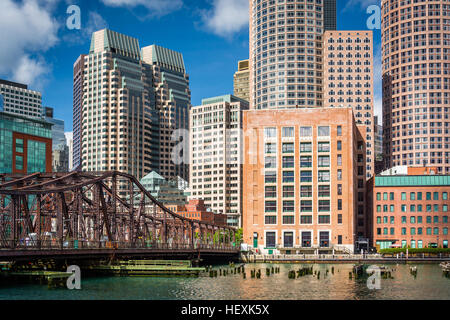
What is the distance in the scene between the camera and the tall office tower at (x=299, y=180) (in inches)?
6407

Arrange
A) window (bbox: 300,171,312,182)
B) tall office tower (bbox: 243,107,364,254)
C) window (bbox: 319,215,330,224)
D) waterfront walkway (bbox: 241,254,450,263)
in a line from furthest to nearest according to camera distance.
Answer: window (bbox: 300,171,312,182) < window (bbox: 319,215,330,224) < tall office tower (bbox: 243,107,364,254) < waterfront walkway (bbox: 241,254,450,263)

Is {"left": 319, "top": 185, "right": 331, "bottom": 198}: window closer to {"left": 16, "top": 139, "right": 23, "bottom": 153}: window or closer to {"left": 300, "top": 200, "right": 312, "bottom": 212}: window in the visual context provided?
{"left": 300, "top": 200, "right": 312, "bottom": 212}: window

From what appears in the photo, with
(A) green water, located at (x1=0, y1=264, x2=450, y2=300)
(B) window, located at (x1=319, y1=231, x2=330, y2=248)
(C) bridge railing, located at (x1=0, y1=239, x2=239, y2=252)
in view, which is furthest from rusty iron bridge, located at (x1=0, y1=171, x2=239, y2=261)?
(B) window, located at (x1=319, y1=231, x2=330, y2=248)

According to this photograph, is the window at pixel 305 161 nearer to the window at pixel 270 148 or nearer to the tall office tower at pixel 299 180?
the tall office tower at pixel 299 180

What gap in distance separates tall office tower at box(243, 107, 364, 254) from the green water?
210ft

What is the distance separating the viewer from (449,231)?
163 meters

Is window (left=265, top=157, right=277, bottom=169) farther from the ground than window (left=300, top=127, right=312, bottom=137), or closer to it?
closer to it

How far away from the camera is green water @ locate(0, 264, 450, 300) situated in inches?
2798

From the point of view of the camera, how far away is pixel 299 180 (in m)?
165

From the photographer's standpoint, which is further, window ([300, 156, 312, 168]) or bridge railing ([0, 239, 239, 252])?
window ([300, 156, 312, 168])

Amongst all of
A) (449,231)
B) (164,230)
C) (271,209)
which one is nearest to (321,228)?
(271,209)

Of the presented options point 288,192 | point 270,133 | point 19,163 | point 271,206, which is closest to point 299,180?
point 288,192

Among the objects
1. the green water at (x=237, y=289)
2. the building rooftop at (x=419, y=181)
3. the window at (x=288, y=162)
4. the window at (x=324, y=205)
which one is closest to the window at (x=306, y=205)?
the window at (x=324, y=205)
